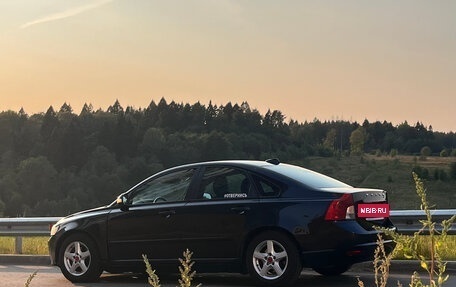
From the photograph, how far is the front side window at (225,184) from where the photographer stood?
909 centimetres

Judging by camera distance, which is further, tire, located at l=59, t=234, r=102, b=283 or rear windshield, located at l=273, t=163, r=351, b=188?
tire, located at l=59, t=234, r=102, b=283

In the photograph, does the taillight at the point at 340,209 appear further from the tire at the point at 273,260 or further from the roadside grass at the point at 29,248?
the roadside grass at the point at 29,248

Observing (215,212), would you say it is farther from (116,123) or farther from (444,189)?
(116,123)

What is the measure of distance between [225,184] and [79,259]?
223 centimetres

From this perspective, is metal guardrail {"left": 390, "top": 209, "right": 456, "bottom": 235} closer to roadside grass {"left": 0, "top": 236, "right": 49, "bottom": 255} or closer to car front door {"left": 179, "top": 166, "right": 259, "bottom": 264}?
car front door {"left": 179, "top": 166, "right": 259, "bottom": 264}

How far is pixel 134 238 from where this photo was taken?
31.3 ft

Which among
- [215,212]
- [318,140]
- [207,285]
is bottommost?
[207,285]

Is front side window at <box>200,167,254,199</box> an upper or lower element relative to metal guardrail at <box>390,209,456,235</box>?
upper

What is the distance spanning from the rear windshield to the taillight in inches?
17.4

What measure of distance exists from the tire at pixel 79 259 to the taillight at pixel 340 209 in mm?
3153

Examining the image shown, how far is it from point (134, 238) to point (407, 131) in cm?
13282

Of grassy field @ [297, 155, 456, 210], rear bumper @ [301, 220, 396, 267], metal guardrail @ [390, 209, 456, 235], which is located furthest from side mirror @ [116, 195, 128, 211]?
grassy field @ [297, 155, 456, 210]

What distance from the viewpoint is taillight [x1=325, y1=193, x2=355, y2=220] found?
8469 millimetres

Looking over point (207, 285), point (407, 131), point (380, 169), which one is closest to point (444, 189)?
point (380, 169)
